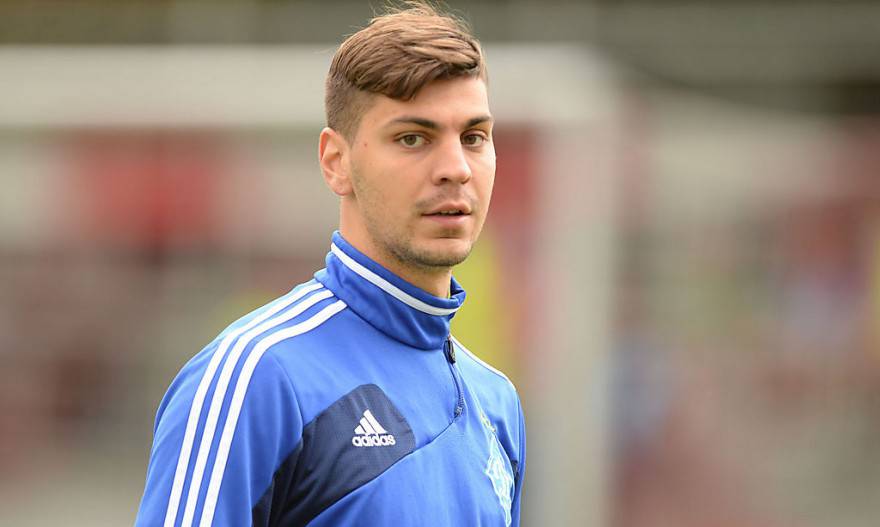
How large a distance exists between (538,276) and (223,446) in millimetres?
3997

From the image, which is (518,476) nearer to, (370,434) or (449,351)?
(449,351)

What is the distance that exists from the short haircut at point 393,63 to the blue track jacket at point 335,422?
242 millimetres

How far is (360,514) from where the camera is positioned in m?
1.77

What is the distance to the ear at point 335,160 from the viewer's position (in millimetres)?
2047

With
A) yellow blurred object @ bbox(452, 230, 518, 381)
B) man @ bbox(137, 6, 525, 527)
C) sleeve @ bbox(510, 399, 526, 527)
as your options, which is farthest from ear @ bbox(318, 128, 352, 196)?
yellow blurred object @ bbox(452, 230, 518, 381)

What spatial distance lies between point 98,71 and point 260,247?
1.17 meters

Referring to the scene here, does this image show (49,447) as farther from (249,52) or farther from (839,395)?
(839,395)

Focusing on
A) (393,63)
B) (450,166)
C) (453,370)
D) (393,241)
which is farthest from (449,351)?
(393,63)

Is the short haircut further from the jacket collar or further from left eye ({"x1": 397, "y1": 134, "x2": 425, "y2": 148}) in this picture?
the jacket collar

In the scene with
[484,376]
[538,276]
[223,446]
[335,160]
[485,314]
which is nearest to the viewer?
[223,446]

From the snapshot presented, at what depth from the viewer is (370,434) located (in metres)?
1.84

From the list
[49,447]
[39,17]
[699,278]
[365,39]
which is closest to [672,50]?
[699,278]

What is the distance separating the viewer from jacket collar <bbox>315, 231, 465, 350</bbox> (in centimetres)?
201

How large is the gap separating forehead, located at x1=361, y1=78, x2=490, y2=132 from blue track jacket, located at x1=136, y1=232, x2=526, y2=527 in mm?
242
